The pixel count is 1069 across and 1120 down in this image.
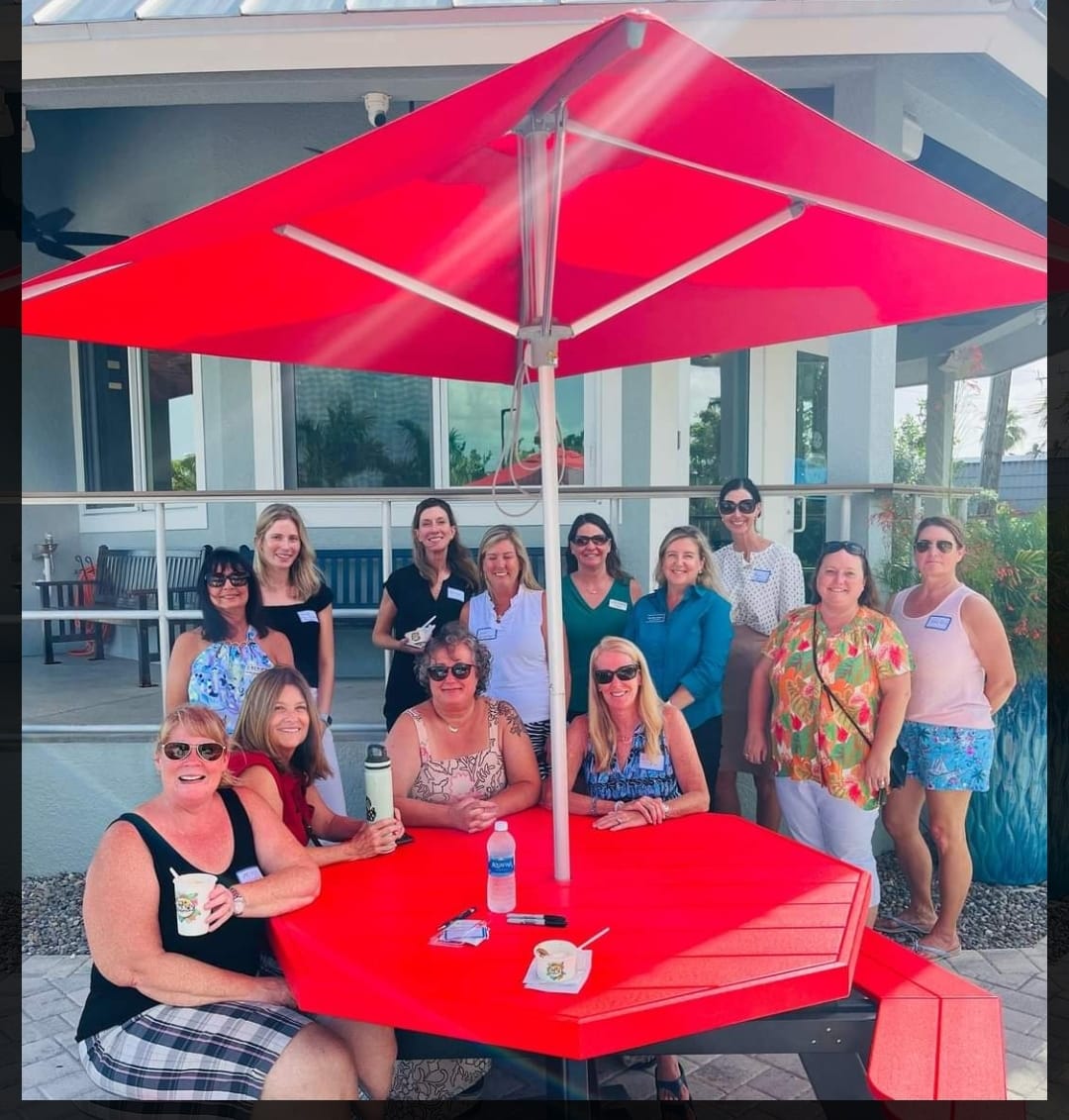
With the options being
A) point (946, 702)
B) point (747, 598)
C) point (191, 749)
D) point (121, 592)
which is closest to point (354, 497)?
point (747, 598)

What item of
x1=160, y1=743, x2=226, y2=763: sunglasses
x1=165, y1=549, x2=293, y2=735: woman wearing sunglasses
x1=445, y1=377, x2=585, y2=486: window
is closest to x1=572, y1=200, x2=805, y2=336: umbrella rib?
x1=160, y1=743, x2=226, y2=763: sunglasses

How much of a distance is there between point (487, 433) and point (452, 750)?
3.86m

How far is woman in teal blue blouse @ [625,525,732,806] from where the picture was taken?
12.0 ft

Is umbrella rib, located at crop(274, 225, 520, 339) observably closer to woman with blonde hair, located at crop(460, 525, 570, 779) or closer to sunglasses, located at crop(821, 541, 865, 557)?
woman with blonde hair, located at crop(460, 525, 570, 779)

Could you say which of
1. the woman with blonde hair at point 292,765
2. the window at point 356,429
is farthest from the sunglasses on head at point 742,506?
the window at point 356,429

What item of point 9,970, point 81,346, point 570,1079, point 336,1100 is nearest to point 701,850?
point 570,1079

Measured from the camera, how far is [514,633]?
3.76 m

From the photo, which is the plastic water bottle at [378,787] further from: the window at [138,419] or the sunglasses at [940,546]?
the window at [138,419]

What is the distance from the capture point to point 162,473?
6.98 metres

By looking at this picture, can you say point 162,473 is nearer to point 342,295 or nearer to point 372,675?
point 372,675

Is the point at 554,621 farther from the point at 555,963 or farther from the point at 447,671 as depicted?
the point at 555,963

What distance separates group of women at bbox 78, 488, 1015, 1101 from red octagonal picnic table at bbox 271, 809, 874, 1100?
0.61 ft

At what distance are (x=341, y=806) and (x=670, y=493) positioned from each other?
2.12m

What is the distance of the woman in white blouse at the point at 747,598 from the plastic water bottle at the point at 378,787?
182 cm
